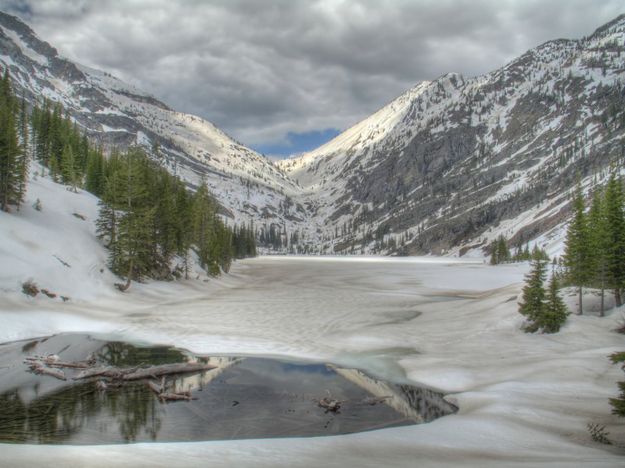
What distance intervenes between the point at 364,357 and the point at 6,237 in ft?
105

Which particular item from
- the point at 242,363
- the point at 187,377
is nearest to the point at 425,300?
the point at 242,363

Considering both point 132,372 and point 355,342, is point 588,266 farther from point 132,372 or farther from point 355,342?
point 132,372

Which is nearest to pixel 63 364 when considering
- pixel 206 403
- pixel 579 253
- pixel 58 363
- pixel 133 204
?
pixel 58 363

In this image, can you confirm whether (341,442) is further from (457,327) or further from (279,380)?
(457,327)

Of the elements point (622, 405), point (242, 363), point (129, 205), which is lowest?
point (242, 363)

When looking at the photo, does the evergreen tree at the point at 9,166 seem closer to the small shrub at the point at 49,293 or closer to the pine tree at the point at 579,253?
the small shrub at the point at 49,293

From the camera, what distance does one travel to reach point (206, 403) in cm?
1501

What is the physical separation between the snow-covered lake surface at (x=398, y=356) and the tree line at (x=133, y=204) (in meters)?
4.76

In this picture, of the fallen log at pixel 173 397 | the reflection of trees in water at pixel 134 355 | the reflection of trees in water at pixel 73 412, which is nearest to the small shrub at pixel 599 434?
the reflection of trees in water at pixel 73 412

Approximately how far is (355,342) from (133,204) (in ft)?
107

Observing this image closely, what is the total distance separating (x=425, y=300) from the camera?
44.5 meters

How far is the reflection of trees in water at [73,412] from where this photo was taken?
38.1 ft

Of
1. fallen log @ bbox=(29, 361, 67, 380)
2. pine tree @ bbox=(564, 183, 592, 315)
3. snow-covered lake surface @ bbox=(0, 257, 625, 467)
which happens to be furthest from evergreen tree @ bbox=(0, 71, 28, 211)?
pine tree @ bbox=(564, 183, 592, 315)

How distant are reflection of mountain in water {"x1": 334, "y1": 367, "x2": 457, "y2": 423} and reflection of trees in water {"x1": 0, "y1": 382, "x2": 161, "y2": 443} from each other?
8.34 metres
